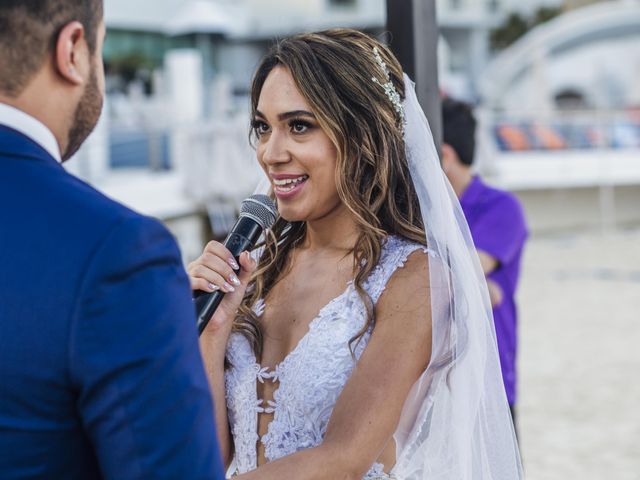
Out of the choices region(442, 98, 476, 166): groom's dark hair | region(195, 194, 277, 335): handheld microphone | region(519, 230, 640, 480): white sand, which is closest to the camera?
region(195, 194, 277, 335): handheld microphone

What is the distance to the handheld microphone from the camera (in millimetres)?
1921

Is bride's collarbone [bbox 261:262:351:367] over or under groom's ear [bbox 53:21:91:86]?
under

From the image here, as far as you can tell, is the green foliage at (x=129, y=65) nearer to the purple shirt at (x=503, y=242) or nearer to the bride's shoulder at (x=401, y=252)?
the purple shirt at (x=503, y=242)

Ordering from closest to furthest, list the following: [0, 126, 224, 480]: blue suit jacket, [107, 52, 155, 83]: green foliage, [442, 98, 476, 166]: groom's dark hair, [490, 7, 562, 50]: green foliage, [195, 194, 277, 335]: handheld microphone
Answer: [0, 126, 224, 480]: blue suit jacket < [195, 194, 277, 335]: handheld microphone < [442, 98, 476, 166]: groom's dark hair < [107, 52, 155, 83]: green foliage < [490, 7, 562, 50]: green foliage

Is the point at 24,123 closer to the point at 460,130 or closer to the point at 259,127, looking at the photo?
the point at 259,127

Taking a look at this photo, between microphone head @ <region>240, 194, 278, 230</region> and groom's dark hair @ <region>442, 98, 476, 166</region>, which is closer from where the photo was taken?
microphone head @ <region>240, 194, 278, 230</region>

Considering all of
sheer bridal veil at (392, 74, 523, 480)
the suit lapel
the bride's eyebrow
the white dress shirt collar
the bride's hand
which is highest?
the bride's eyebrow

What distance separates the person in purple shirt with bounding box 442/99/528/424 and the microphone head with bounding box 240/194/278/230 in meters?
1.65

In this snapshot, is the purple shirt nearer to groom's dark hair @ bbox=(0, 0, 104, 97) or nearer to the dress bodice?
the dress bodice

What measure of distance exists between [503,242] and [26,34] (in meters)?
2.85

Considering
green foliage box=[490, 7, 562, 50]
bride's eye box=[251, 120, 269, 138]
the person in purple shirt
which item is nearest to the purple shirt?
the person in purple shirt

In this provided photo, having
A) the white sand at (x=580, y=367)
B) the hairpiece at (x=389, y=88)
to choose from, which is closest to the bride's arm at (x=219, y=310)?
the hairpiece at (x=389, y=88)

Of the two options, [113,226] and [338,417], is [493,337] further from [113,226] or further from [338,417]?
[113,226]

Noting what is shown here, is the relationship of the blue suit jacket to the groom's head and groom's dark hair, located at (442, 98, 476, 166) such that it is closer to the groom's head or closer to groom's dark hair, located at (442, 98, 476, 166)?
the groom's head
